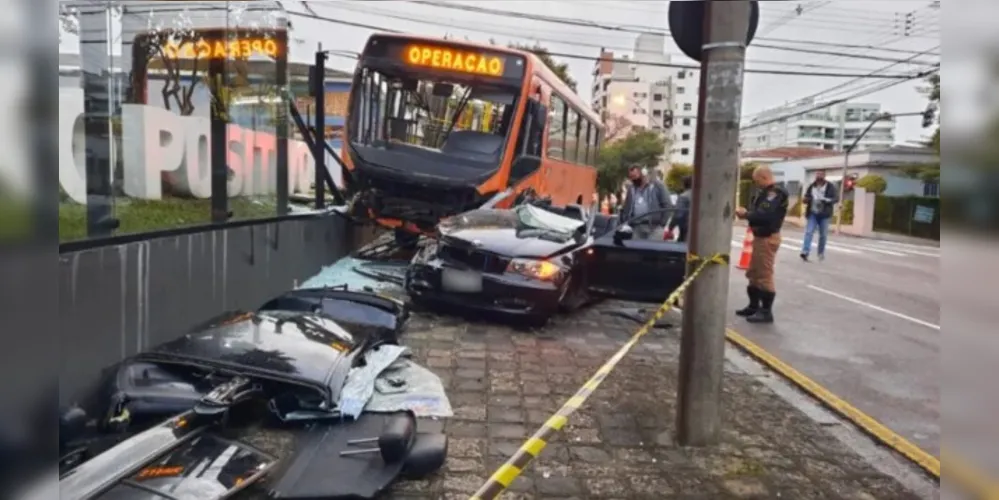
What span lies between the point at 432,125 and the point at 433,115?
15 centimetres

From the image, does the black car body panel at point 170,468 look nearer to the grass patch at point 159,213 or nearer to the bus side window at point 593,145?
the grass patch at point 159,213

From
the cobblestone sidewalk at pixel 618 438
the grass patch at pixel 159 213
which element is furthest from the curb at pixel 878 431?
the grass patch at pixel 159 213

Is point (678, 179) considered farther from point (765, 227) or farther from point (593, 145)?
point (765, 227)

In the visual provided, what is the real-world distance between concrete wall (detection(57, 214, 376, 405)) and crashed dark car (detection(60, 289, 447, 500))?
0.28m

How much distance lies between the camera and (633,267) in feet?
24.9

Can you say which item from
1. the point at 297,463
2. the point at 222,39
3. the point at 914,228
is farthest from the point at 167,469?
the point at 914,228

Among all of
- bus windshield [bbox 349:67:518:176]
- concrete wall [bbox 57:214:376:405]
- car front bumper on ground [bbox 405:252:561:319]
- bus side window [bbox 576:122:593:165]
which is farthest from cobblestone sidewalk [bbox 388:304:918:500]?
bus side window [bbox 576:122:593:165]

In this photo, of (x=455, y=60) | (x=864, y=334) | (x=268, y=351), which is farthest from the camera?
(x=455, y=60)

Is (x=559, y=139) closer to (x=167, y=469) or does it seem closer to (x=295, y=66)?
(x=295, y=66)

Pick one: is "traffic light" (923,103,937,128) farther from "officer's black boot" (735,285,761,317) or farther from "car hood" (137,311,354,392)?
"officer's black boot" (735,285,761,317)

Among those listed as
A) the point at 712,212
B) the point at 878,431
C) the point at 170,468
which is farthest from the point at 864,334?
the point at 170,468

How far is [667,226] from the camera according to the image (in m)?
9.80

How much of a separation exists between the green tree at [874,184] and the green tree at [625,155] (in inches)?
545

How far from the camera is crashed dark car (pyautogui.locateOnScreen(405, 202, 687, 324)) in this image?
714cm
